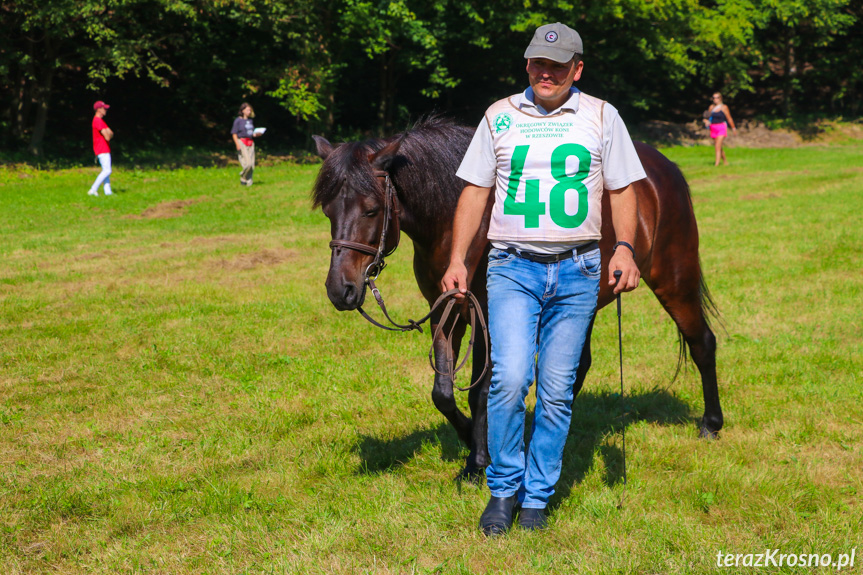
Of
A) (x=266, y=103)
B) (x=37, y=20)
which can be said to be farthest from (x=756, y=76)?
(x=37, y=20)

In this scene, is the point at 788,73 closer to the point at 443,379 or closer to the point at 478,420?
the point at 478,420

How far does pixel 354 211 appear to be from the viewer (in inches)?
161

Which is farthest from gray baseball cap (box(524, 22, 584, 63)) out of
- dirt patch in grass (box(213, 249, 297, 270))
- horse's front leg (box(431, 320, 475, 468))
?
dirt patch in grass (box(213, 249, 297, 270))

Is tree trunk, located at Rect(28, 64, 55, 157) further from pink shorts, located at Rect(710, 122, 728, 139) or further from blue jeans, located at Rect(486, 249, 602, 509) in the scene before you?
blue jeans, located at Rect(486, 249, 602, 509)

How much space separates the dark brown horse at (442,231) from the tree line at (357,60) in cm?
2155

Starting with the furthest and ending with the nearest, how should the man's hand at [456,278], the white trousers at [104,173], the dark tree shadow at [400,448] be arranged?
the white trousers at [104,173] < the dark tree shadow at [400,448] < the man's hand at [456,278]

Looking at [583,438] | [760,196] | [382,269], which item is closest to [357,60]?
[760,196]

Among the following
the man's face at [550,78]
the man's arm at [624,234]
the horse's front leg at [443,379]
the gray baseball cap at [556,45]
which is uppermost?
the gray baseball cap at [556,45]

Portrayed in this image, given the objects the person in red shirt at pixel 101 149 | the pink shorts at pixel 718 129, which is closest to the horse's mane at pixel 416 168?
the person in red shirt at pixel 101 149

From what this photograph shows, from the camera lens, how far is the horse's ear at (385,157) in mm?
4234

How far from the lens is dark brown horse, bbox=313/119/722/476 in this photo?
4.10 meters

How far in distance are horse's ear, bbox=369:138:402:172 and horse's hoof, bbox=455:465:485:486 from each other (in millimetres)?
1864

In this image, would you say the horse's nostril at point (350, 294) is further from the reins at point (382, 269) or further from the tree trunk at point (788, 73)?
the tree trunk at point (788, 73)

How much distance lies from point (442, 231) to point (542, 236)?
3.43 ft
